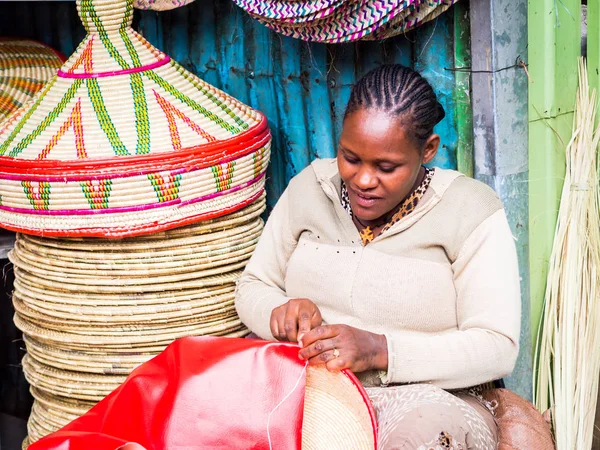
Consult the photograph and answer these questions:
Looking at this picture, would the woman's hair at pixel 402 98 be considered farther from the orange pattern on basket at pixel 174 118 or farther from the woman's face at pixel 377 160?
the orange pattern on basket at pixel 174 118

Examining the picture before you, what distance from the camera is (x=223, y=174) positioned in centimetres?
251

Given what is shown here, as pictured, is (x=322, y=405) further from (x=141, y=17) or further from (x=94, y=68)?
(x=141, y=17)

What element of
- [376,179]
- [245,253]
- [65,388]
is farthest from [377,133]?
[65,388]

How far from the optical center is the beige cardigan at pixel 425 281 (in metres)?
2.04

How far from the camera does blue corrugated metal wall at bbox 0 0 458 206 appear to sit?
8.35ft

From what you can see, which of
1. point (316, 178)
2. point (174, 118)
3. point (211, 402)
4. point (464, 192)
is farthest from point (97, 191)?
point (464, 192)

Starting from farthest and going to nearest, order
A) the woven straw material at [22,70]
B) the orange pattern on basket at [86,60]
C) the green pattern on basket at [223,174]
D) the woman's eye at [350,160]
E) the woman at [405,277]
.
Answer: the woven straw material at [22,70] < the orange pattern on basket at [86,60] < the green pattern on basket at [223,174] < the woman's eye at [350,160] < the woman at [405,277]

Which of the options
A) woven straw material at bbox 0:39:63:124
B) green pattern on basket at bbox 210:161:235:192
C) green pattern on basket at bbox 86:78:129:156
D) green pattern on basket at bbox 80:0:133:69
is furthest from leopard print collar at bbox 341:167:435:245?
woven straw material at bbox 0:39:63:124

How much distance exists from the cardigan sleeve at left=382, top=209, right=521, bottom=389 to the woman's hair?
299 mm

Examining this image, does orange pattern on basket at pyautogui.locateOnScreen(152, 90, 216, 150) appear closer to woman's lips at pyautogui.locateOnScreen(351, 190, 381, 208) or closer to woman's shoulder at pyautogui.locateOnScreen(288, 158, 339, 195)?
woman's shoulder at pyautogui.locateOnScreen(288, 158, 339, 195)


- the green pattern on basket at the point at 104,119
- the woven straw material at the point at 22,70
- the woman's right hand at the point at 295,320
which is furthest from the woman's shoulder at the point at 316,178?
the woven straw material at the point at 22,70

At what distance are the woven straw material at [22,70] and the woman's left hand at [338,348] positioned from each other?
5.97ft

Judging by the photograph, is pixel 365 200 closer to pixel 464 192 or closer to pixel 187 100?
pixel 464 192

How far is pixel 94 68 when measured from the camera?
2576 mm
